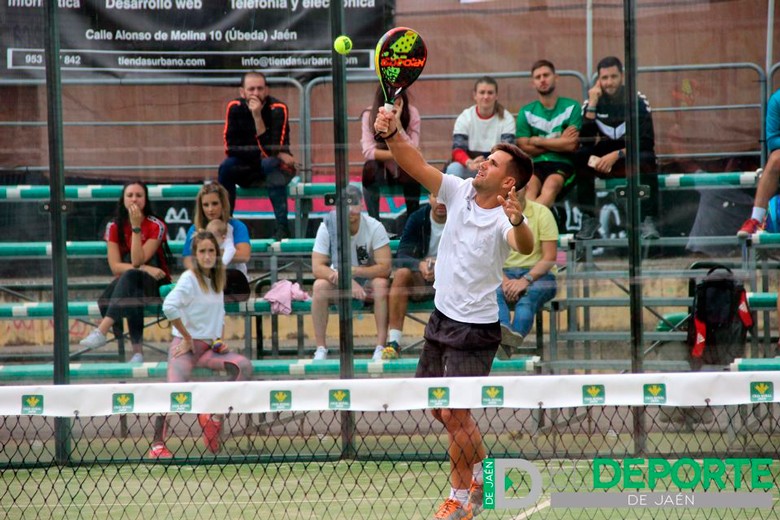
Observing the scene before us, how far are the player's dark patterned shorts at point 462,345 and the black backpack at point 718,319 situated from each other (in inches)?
86.2

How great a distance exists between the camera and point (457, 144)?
24.7 ft

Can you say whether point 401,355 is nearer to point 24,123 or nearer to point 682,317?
point 682,317

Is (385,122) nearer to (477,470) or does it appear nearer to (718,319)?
(477,470)

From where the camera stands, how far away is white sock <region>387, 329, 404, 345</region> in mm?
7578

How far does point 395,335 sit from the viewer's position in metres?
7.58

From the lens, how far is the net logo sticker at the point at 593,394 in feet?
16.9

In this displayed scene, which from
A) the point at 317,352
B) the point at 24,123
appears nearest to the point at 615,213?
the point at 317,352

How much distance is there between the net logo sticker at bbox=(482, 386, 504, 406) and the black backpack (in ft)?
8.83

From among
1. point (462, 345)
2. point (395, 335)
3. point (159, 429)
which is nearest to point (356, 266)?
point (395, 335)

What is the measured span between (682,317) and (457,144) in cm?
179

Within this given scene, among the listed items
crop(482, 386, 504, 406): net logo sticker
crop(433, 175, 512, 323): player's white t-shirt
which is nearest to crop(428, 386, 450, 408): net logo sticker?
crop(482, 386, 504, 406): net logo sticker

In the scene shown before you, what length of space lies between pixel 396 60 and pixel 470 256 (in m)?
0.98

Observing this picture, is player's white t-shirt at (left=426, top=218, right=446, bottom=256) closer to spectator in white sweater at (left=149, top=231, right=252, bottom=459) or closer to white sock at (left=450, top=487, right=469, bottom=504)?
spectator in white sweater at (left=149, top=231, right=252, bottom=459)

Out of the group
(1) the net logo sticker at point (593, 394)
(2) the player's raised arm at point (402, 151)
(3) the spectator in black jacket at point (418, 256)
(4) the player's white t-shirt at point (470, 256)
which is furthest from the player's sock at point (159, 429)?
(1) the net logo sticker at point (593, 394)
